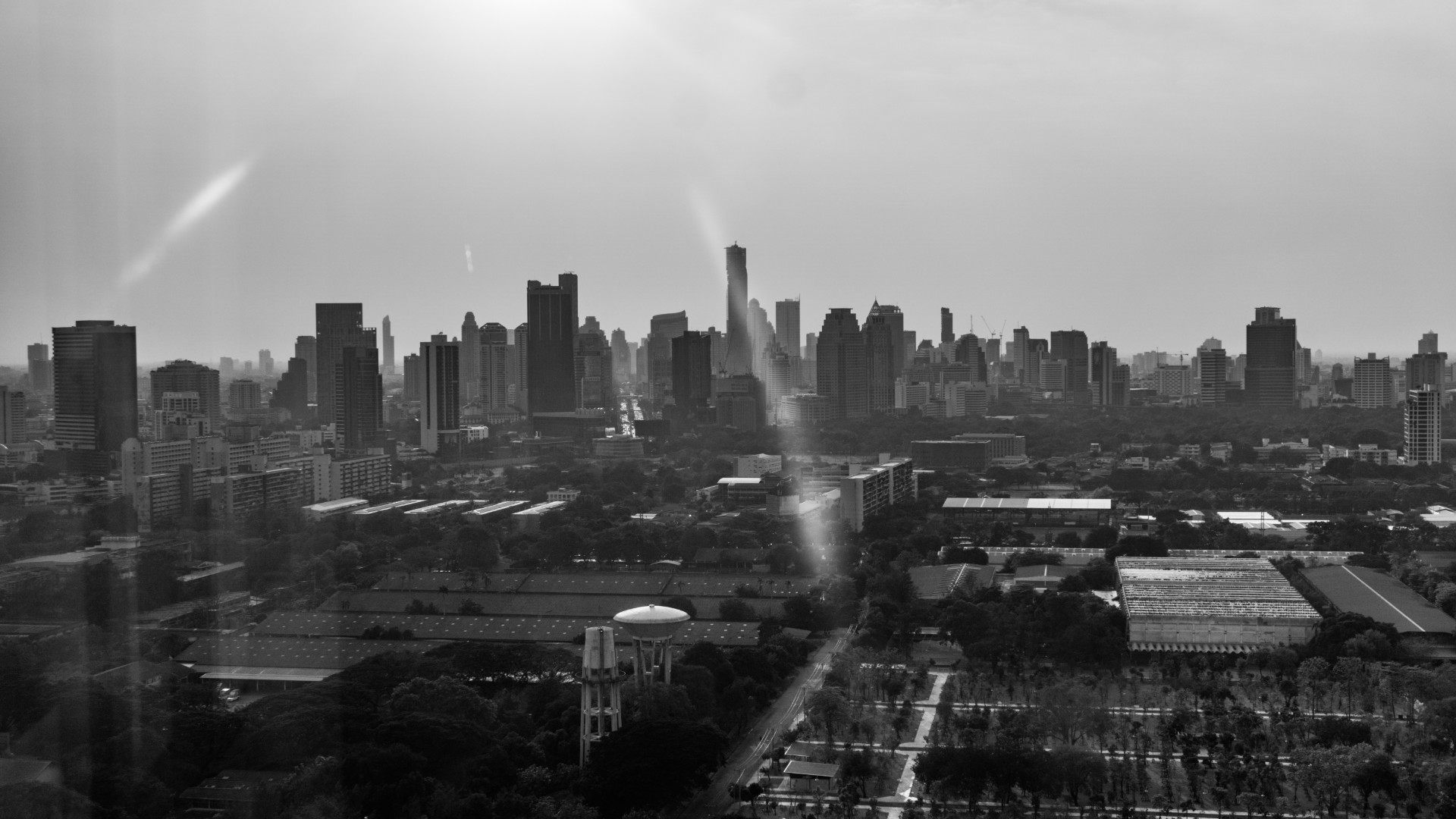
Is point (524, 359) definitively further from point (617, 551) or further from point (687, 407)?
point (617, 551)

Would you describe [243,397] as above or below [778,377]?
below

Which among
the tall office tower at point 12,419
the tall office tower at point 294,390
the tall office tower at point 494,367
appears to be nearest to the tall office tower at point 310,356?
the tall office tower at point 294,390

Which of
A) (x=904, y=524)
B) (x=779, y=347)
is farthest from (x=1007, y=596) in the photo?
(x=779, y=347)

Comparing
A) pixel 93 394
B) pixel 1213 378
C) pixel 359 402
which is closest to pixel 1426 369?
pixel 1213 378

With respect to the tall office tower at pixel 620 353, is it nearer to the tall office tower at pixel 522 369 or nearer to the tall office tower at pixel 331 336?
the tall office tower at pixel 522 369

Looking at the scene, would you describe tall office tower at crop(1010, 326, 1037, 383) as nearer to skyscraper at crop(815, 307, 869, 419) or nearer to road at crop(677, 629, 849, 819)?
skyscraper at crop(815, 307, 869, 419)

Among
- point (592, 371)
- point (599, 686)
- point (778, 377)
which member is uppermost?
point (592, 371)

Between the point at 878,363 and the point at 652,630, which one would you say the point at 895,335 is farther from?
the point at 652,630
